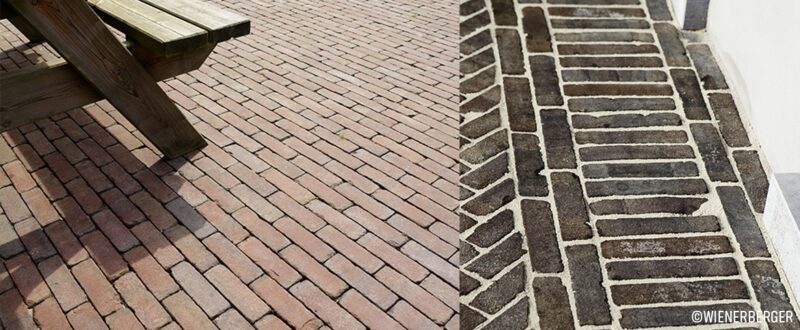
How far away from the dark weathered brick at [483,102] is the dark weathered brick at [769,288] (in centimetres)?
177

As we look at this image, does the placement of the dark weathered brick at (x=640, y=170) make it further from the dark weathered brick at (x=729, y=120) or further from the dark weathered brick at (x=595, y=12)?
the dark weathered brick at (x=595, y=12)

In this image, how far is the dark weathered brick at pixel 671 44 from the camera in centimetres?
471

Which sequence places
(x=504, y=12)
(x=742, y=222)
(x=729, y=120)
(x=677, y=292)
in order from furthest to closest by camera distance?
1. (x=504, y=12)
2. (x=729, y=120)
3. (x=742, y=222)
4. (x=677, y=292)

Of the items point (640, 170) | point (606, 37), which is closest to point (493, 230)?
point (640, 170)

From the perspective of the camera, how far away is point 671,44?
4.90 meters

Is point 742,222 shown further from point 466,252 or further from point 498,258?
point 466,252

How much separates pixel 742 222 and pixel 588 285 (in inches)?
35.9

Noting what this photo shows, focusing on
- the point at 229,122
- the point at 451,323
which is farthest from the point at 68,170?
the point at 451,323

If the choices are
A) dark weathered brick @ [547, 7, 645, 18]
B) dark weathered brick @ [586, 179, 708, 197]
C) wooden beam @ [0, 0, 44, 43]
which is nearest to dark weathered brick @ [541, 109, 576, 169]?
dark weathered brick @ [586, 179, 708, 197]

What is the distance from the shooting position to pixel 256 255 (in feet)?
10.1

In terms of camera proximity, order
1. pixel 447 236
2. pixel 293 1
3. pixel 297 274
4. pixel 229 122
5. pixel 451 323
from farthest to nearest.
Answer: pixel 293 1 < pixel 229 122 < pixel 447 236 < pixel 297 274 < pixel 451 323

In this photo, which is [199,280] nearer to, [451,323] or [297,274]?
[297,274]

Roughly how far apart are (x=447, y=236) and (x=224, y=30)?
1438 mm

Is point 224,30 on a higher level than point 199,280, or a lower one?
higher
